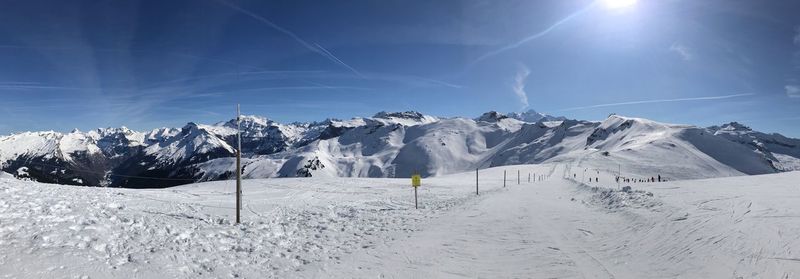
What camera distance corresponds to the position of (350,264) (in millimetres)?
12695

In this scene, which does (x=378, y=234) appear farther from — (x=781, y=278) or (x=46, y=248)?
(x=781, y=278)

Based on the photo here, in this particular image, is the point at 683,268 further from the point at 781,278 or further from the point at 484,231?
the point at 484,231

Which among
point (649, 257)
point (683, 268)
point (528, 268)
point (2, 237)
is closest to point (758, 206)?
point (649, 257)

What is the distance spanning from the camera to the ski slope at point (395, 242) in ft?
33.9

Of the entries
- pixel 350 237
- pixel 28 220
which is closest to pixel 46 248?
pixel 28 220

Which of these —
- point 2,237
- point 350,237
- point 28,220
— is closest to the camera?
point 2,237

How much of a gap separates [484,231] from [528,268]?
607cm

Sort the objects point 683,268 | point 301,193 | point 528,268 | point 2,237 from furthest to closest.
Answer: point 301,193
point 528,268
point 2,237
point 683,268

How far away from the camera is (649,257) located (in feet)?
39.2

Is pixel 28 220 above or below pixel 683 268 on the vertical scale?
above

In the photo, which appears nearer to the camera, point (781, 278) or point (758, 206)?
point (781, 278)

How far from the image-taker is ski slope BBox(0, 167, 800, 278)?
406 inches

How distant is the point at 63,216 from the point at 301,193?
64.3 ft

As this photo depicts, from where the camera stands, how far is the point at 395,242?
52.3 ft
